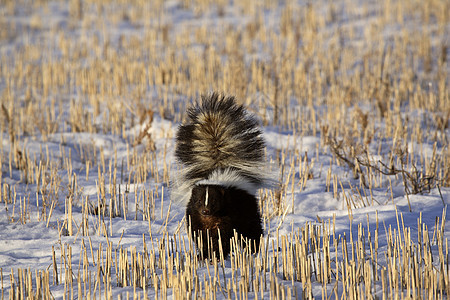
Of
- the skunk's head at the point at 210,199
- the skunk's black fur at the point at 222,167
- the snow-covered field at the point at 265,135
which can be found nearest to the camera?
the snow-covered field at the point at 265,135

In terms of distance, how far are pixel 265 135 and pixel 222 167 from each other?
3.83 m

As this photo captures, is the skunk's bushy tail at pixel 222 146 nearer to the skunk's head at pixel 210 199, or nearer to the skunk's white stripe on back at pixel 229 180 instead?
the skunk's white stripe on back at pixel 229 180

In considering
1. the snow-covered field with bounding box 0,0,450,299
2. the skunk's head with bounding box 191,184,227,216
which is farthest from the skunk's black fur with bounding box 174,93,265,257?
the snow-covered field with bounding box 0,0,450,299

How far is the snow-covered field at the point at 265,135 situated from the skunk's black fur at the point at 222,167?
10.2 inches

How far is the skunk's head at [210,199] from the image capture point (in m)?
4.38

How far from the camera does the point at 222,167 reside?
480cm

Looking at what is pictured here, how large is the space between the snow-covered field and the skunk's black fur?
0.26 meters

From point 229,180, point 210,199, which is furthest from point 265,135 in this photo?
point 210,199

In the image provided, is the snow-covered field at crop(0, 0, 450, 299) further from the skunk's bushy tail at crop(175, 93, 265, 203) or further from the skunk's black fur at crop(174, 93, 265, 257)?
the skunk's bushy tail at crop(175, 93, 265, 203)

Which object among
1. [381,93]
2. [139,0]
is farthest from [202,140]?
[139,0]

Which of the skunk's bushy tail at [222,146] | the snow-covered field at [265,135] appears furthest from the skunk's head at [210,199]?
the snow-covered field at [265,135]

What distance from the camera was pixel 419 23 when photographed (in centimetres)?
1467

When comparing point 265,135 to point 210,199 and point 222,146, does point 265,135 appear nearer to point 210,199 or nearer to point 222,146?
point 222,146

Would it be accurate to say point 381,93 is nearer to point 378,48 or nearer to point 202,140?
point 378,48
